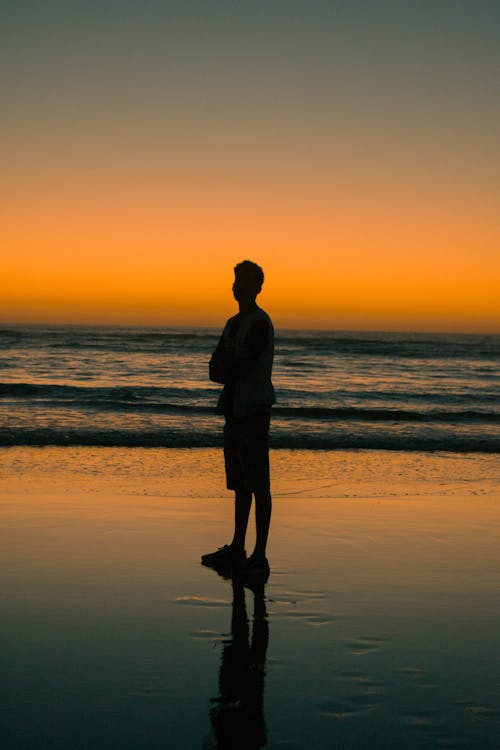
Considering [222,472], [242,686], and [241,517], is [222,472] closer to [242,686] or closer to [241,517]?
[241,517]

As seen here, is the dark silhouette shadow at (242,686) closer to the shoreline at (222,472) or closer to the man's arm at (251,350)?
the man's arm at (251,350)

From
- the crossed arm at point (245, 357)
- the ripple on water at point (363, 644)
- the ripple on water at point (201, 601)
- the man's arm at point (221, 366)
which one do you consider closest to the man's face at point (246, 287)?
the crossed arm at point (245, 357)

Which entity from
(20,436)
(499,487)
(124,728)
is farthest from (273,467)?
(124,728)

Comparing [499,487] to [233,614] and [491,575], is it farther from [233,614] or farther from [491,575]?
[233,614]

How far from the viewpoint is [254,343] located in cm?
475

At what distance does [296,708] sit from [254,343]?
239cm

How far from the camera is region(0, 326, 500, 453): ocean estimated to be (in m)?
12.1

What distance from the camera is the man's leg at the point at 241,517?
4.92 m

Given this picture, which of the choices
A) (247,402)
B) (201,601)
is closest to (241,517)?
(247,402)

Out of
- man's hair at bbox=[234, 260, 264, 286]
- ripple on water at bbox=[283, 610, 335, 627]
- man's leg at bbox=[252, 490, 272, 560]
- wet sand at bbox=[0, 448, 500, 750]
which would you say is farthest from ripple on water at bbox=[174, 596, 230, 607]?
man's hair at bbox=[234, 260, 264, 286]

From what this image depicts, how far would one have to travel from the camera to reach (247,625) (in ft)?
12.4

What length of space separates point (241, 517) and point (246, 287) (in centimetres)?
148

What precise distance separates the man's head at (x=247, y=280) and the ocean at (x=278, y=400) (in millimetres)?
6590

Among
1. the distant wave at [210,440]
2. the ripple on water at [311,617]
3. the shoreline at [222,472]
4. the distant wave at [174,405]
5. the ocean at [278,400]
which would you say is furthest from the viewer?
the distant wave at [174,405]
